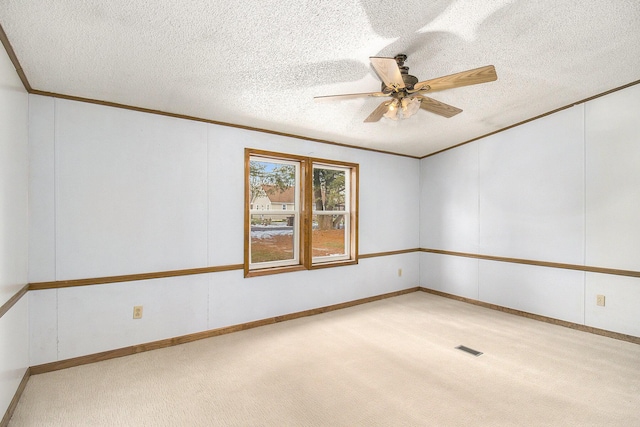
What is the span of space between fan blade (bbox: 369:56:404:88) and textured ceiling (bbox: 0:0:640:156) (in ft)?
0.91

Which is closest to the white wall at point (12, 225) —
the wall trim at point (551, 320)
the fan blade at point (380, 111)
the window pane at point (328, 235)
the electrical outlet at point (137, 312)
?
the electrical outlet at point (137, 312)

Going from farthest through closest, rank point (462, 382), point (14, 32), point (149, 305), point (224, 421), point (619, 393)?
point (149, 305), point (462, 382), point (619, 393), point (224, 421), point (14, 32)

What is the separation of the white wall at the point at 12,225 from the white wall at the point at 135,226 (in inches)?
6.4

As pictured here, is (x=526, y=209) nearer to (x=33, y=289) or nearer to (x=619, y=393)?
(x=619, y=393)

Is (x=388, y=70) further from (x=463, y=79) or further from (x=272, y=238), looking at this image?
(x=272, y=238)

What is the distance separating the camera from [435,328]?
12.4 feet

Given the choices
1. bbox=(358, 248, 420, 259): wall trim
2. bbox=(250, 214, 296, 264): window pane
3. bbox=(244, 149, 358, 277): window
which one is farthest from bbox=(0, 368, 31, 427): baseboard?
bbox=(358, 248, 420, 259): wall trim

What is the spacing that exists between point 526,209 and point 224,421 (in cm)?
429

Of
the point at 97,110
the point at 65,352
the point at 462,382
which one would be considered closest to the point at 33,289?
the point at 65,352

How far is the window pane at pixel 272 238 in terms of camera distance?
3963 mm

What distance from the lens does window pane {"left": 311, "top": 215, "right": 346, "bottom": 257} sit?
4.51 m

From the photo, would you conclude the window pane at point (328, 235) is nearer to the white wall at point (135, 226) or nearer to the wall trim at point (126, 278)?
the white wall at point (135, 226)

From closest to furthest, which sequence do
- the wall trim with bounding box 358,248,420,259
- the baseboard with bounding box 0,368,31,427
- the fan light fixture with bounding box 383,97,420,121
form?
1. the baseboard with bounding box 0,368,31,427
2. the fan light fixture with bounding box 383,97,420,121
3. the wall trim with bounding box 358,248,420,259

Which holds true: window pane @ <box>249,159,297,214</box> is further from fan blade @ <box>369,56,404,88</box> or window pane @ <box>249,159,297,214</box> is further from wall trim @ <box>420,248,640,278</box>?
wall trim @ <box>420,248,640,278</box>
